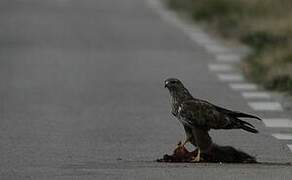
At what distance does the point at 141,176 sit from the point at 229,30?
14.7m

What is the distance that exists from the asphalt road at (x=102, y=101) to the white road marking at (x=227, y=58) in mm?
242

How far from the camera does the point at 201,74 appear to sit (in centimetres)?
1830

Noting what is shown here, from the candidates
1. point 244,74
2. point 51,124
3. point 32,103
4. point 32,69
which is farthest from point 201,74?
point 51,124

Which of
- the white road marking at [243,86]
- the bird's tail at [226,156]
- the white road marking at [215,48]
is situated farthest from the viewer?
the white road marking at [215,48]

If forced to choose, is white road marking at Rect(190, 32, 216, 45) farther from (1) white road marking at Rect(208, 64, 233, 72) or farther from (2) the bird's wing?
(2) the bird's wing

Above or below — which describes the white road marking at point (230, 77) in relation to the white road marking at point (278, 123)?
above

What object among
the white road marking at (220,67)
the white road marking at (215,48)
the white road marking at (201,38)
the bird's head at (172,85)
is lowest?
the bird's head at (172,85)

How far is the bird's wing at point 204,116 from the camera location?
10.0 metres

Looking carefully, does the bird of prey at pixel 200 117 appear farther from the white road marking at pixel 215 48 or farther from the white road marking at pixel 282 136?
the white road marking at pixel 215 48

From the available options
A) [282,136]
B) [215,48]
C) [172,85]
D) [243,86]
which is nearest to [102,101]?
[243,86]

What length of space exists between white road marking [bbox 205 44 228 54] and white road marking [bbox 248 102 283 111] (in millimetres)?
6610

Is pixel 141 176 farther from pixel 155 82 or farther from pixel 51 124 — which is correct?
pixel 155 82

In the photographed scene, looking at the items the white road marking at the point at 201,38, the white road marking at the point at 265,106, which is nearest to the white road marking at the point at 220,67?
the white road marking at the point at 201,38

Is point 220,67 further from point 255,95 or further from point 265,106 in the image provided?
point 265,106
